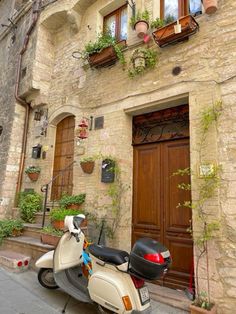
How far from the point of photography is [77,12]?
641 cm

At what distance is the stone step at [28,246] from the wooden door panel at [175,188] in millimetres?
2164

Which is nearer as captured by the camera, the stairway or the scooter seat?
the scooter seat

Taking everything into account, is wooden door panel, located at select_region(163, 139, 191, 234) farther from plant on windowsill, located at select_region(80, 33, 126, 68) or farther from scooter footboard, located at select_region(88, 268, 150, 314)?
plant on windowsill, located at select_region(80, 33, 126, 68)

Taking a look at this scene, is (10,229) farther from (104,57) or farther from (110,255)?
(104,57)

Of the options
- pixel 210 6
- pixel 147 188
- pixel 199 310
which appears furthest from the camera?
pixel 147 188

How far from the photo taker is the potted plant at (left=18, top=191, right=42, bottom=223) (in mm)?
6004

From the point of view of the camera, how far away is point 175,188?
13.8 ft

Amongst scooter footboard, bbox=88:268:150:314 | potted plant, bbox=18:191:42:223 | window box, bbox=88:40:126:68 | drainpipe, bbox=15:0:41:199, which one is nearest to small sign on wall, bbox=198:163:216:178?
scooter footboard, bbox=88:268:150:314

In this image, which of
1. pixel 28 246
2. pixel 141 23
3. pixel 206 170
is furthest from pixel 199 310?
pixel 141 23

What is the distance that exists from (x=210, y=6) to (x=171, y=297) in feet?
14.5

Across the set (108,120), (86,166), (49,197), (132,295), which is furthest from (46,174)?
(132,295)

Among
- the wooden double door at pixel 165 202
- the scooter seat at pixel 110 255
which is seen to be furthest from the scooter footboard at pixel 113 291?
the wooden double door at pixel 165 202

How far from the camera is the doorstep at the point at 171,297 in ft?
10.8

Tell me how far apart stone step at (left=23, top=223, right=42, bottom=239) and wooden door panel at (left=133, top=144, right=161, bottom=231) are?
2168 mm
